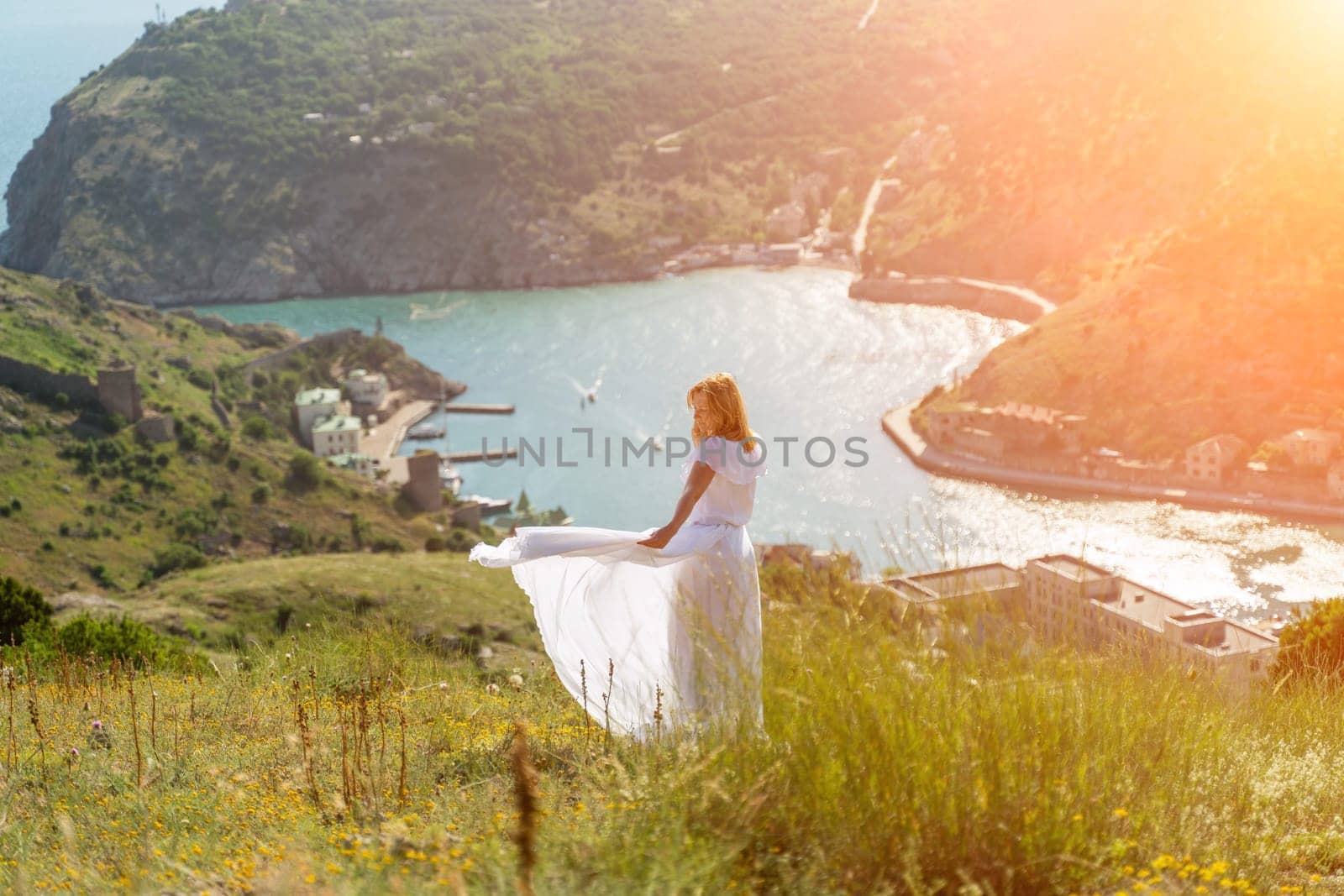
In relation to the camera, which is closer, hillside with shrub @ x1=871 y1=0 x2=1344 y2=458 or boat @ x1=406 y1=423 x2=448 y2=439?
hillside with shrub @ x1=871 y1=0 x2=1344 y2=458

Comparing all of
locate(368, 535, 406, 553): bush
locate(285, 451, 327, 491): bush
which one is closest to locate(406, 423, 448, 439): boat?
locate(285, 451, 327, 491): bush

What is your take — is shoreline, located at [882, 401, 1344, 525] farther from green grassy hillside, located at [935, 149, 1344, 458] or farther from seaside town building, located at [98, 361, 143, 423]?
seaside town building, located at [98, 361, 143, 423]

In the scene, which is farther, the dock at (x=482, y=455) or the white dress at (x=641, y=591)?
the dock at (x=482, y=455)

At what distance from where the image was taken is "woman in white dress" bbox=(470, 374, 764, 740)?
10.6 ft

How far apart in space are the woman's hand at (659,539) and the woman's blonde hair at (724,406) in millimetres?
259

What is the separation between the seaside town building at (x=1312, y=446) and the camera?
26.5m

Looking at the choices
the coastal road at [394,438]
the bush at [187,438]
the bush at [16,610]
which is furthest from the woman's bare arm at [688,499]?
the coastal road at [394,438]

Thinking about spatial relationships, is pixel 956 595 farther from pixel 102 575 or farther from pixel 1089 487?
pixel 1089 487

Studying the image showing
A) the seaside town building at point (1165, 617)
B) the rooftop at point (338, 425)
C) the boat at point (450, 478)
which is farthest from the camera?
the rooftop at point (338, 425)

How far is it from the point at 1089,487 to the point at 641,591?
27.1 m

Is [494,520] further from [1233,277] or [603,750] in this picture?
[603,750]

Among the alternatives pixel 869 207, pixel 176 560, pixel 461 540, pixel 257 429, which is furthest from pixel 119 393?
pixel 869 207

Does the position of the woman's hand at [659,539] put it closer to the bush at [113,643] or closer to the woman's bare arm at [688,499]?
the woman's bare arm at [688,499]

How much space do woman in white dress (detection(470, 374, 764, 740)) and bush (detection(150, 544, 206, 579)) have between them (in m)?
17.7
